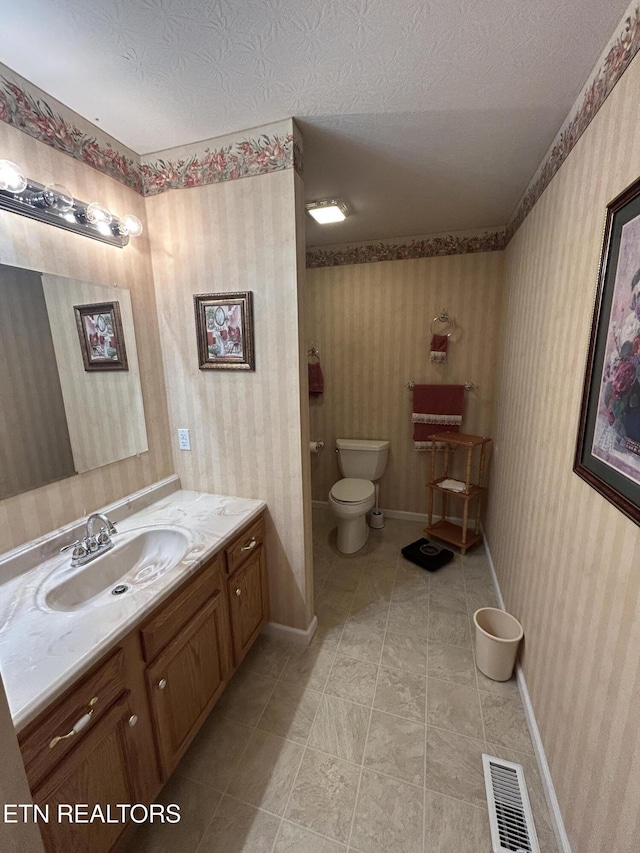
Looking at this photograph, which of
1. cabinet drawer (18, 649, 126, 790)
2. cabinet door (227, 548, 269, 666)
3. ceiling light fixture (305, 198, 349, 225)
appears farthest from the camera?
ceiling light fixture (305, 198, 349, 225)

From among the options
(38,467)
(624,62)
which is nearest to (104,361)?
(38,467)

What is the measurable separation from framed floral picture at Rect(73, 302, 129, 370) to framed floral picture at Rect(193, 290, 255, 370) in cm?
35

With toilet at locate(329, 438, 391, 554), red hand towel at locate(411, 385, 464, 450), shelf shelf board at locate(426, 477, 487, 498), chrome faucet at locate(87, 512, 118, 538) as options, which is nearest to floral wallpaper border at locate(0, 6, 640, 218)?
red hand towel at locate(411, 385, 464, 450)

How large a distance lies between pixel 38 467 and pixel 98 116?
1.40 meters

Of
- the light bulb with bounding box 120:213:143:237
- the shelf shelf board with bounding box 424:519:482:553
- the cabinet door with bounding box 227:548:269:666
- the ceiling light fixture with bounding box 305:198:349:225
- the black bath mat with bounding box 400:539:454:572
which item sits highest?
the ceiling light fixture with bounding box 305:198:349:225

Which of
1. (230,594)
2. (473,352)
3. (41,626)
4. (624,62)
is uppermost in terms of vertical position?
(624,62)

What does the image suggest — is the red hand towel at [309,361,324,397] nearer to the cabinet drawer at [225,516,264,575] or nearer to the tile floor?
the cabinet drawer at [225,516,264,575]

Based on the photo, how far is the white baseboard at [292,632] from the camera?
1.90 m

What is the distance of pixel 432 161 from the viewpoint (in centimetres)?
170

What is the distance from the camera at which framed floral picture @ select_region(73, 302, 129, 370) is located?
1.46 meters

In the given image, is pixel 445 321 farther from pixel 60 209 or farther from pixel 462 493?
pixel 60 209

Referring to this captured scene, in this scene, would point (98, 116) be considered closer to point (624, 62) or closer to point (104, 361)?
point (104, 361)

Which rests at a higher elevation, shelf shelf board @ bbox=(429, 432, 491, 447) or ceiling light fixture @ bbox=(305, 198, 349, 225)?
ceiling light fixture @ bbox=(305, 198, 349, 225)

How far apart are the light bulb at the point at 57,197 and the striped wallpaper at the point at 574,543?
1.80 m
